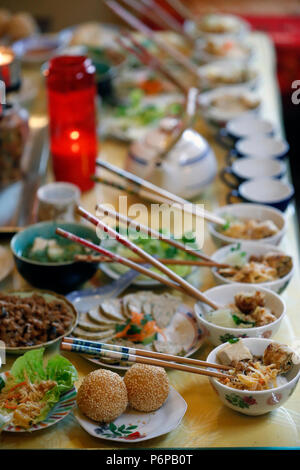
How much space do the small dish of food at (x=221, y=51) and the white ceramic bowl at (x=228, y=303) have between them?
2.01m

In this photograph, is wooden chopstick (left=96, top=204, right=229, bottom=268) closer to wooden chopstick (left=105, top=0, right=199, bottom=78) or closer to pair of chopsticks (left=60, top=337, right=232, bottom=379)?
pair of chopsticks (left=60, top=337, right=232, bottom=379)

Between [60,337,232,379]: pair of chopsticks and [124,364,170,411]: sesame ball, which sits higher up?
[60,337,232,379]: pair of chopsticks

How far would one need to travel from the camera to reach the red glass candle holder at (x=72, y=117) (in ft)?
7.38

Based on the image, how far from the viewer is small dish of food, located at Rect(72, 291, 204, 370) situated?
1564mm

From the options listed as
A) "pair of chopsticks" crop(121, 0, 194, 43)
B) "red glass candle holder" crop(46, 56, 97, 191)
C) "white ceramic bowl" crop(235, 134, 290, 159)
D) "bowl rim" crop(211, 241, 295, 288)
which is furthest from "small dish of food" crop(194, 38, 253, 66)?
"bowl rim" crop(211, 241, 295, 288)

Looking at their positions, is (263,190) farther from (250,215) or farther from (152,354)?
(152,354)

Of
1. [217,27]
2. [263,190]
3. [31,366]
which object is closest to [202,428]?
[31,366]

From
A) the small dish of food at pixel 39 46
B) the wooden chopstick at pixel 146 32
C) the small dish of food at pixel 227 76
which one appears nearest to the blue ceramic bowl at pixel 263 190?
the wooden chopstick at pixel 146 32

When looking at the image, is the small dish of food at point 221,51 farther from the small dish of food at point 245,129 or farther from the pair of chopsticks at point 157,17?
the small dish of food at point 245,129

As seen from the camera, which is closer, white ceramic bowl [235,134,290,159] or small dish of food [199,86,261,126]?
white ceramic bowl [235,134,290,159]

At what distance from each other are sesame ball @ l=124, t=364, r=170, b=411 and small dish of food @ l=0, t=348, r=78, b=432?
0.40 feet

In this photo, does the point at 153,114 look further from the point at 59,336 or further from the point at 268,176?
the point at 59,336

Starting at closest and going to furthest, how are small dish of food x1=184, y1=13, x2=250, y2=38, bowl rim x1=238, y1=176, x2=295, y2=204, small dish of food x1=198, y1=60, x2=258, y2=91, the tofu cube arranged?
1. the tofu cube
2. bowl rim x1=238, y1=176, x2=295, y2=204
3. small dish of food x1=198, y1=60, x2=258, y2=91
4. small dish of food x1=184, y1=13, x2=250, y2=38

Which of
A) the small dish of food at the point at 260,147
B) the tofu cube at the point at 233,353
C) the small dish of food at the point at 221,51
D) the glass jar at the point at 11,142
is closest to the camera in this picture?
the tofu cube at the point at 233,353
